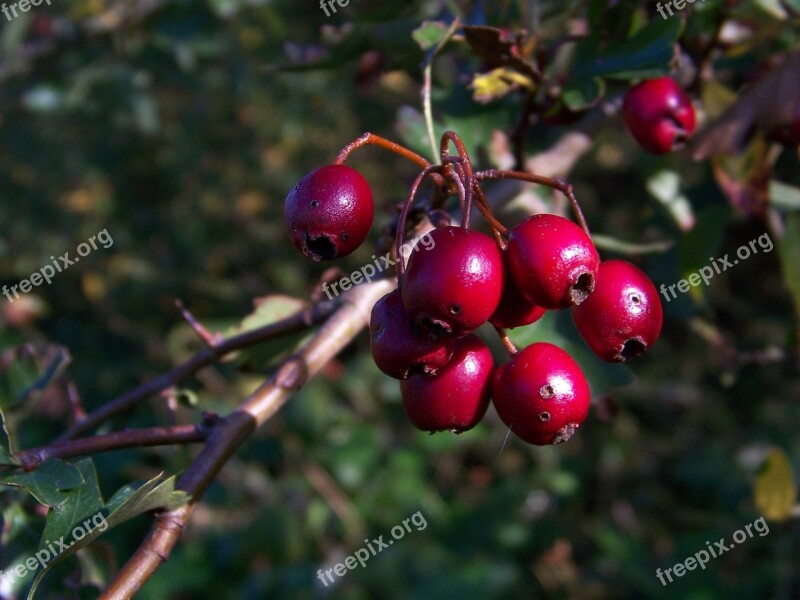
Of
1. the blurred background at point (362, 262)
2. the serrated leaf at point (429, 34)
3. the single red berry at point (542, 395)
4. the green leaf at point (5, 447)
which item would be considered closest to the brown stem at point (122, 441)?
the green leaf at point (5, 447)

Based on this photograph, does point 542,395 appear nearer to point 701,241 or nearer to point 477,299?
point 477,299

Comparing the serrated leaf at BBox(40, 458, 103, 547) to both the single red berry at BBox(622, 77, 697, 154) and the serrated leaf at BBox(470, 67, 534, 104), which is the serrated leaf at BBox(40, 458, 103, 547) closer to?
the serrated leaf at BBox(470, 67, 534, 104)

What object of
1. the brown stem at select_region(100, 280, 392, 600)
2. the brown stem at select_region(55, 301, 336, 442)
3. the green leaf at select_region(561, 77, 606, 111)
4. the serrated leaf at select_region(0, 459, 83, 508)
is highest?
the serrated leaf at select_region(0, 459, 83, 508)

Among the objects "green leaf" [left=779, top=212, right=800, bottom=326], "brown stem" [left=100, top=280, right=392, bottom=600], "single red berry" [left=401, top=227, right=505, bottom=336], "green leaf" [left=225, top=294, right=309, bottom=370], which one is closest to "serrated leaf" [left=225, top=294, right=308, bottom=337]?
"green leaf" [left=225, top=294, right=309, bottom=370]

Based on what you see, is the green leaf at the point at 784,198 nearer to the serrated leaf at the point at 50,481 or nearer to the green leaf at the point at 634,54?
the green leaf at the point at 634,54

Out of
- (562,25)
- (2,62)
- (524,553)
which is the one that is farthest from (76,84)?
(524,553)

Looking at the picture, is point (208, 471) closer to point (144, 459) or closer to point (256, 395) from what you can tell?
point (256, 395)
